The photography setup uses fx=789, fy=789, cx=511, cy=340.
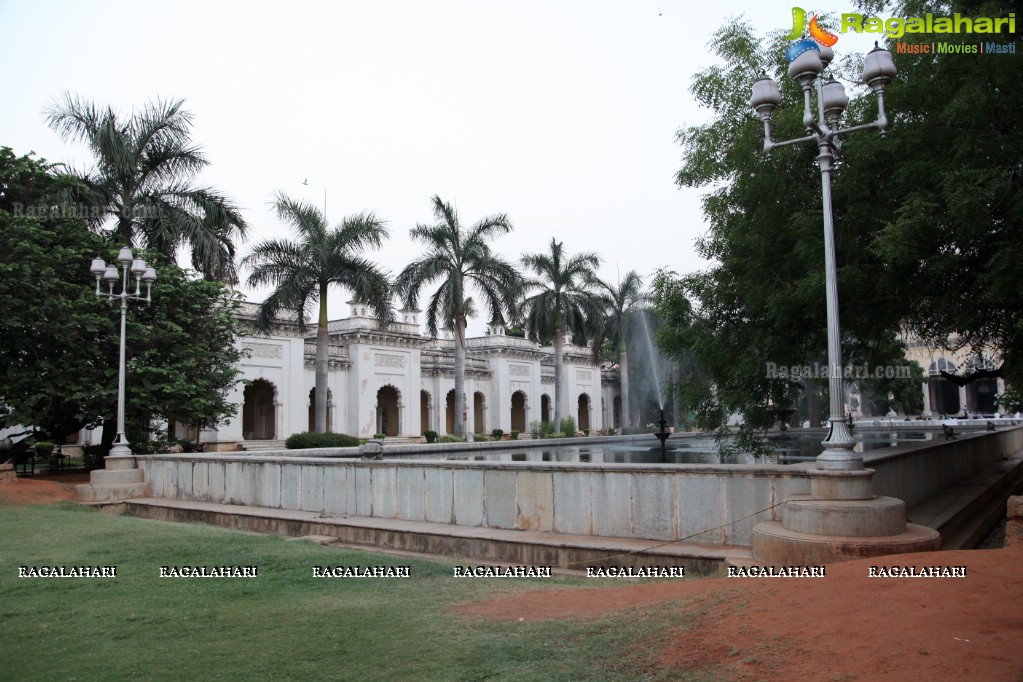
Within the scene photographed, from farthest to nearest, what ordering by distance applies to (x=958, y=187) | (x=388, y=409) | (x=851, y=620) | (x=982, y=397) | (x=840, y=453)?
(x=982, y=397) → (x=388, y=409) → (x=958, y=187) → (x=840, y=453) → (x=851, y=620)

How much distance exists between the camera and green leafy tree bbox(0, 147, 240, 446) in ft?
56.5

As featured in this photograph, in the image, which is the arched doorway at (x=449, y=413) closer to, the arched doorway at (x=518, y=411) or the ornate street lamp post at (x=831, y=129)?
the arched doorway at (x=518, y=411)

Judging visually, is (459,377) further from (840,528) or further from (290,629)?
(290,629)

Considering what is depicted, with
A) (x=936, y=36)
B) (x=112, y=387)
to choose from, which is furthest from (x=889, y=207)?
(x=112, y=387)

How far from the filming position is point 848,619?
466 centimetres

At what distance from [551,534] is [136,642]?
4.63 meters

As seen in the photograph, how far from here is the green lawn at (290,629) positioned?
15.0ft

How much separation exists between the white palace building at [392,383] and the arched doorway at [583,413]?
0.09m


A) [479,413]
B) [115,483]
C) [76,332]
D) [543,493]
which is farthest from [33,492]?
[479,413]

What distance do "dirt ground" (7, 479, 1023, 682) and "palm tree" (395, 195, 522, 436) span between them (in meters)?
24.1

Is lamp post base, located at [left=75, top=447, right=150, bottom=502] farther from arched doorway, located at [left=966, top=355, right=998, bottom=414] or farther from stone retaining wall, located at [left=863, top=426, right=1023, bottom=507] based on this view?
arched doorway, located at [left=966, top=355, right=998, bottom=414]

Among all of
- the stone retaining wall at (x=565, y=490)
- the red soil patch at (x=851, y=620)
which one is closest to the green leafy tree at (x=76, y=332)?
the stone retaining wall at (x=565, y=490)

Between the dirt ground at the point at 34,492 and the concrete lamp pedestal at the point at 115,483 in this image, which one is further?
the dirt ground at the point at 34,492

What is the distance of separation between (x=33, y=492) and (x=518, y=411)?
35.1 metres
